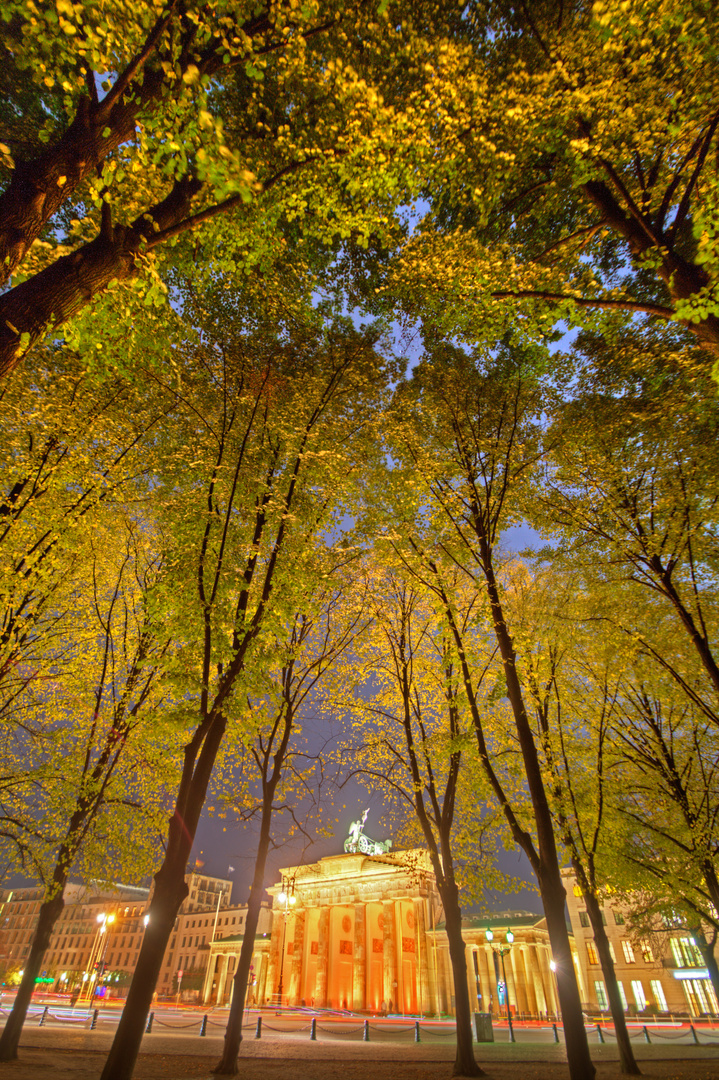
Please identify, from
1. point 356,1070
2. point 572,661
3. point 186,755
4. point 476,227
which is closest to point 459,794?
point 572,661

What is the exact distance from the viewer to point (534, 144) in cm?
862

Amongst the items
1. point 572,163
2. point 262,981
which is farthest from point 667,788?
point 262,981

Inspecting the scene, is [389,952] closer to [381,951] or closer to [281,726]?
[381,951]

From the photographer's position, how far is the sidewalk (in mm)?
11867

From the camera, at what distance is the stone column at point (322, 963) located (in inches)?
1898

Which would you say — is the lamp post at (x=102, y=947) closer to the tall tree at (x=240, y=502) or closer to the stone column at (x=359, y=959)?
the stone column at (x=359, y=959)

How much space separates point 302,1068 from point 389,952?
128 feet

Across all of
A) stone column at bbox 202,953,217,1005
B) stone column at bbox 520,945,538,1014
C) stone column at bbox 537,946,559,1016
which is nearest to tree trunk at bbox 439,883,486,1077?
stone column at bbox 520,945,538,1014

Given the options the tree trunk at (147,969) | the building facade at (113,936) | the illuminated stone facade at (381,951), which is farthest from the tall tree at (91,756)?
the building facade at (113,936)

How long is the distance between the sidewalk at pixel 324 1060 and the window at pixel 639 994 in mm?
33078

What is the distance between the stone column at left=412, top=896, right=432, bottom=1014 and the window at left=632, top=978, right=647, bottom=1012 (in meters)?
20.1

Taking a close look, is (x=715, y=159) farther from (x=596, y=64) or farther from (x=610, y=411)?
(x=610, y=411)

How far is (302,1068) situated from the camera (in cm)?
1373

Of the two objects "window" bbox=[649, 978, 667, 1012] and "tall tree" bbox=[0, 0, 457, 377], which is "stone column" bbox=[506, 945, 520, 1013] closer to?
"window" bbox=[649, 978, 667, 1012]
